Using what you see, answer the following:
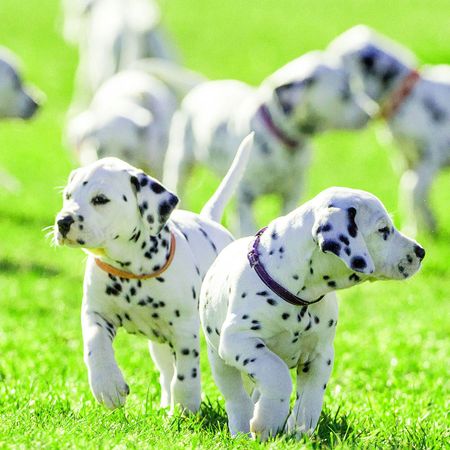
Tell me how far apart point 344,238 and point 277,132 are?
595 cm

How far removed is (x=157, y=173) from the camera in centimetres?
1283

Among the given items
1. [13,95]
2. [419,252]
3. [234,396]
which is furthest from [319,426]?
[13,95]

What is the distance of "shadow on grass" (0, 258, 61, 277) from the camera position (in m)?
10.3

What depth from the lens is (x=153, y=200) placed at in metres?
5.40

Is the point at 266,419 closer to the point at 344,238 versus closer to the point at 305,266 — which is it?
the point at 305,266

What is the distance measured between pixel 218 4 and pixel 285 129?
98.1 feet

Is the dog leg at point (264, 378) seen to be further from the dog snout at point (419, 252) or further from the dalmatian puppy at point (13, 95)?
the dalmatian puppy at point (13, 95)

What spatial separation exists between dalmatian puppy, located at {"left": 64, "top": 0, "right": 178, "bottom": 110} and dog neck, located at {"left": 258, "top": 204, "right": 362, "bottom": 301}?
1326 cm

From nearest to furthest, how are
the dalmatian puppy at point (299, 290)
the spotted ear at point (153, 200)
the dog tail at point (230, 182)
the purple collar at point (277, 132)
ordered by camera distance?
the dalmatian puppy at point (299, 290)
the spotted ear at point (153, 200)
the dog tail at point (230, 182)
the purple collar at point (277, 132)

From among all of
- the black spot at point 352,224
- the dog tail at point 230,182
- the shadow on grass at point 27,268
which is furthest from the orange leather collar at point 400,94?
the black spot at point 352,224

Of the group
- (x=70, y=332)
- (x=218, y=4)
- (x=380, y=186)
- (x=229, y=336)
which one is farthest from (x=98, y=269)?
(x=218, y=4)

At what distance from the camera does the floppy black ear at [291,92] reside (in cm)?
1025

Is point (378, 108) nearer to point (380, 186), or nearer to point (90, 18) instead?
point (380, 186)

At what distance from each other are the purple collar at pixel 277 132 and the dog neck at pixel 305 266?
5611 mm
